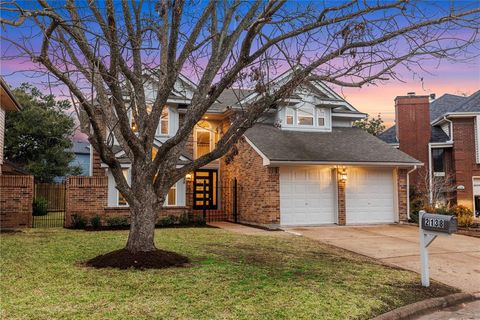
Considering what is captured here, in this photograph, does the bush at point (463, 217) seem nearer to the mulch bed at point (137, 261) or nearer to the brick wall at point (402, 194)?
the brick wall at point (402, 194)

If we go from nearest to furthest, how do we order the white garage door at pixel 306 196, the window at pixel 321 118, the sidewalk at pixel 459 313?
the sidewalk at pixel 459 313, the white garage door at pixel 306 196, the window at pixel 321 118

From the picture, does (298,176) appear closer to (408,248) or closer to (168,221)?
(168,221)

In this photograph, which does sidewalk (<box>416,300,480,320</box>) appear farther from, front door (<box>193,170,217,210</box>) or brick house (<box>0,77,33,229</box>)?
front door (<box>193,170,217,210</box>)

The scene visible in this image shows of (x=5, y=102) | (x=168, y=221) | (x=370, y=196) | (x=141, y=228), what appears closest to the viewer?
(x=141, y=228)

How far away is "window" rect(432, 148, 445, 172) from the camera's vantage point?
2470 cm

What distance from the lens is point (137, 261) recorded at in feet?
24.6

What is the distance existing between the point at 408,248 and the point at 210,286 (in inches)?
268

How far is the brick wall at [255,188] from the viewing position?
15.8m

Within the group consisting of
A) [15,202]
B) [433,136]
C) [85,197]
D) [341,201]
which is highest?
[433,136]

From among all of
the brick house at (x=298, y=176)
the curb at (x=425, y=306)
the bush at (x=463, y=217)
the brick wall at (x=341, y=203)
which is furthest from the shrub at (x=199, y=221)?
the curb at (x=425, y=306)

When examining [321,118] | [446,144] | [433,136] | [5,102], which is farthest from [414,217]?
[5,102]

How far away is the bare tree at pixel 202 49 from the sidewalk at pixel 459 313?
4.12 meters

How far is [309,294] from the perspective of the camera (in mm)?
5965

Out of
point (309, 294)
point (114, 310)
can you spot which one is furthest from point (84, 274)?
point (309, 294)
